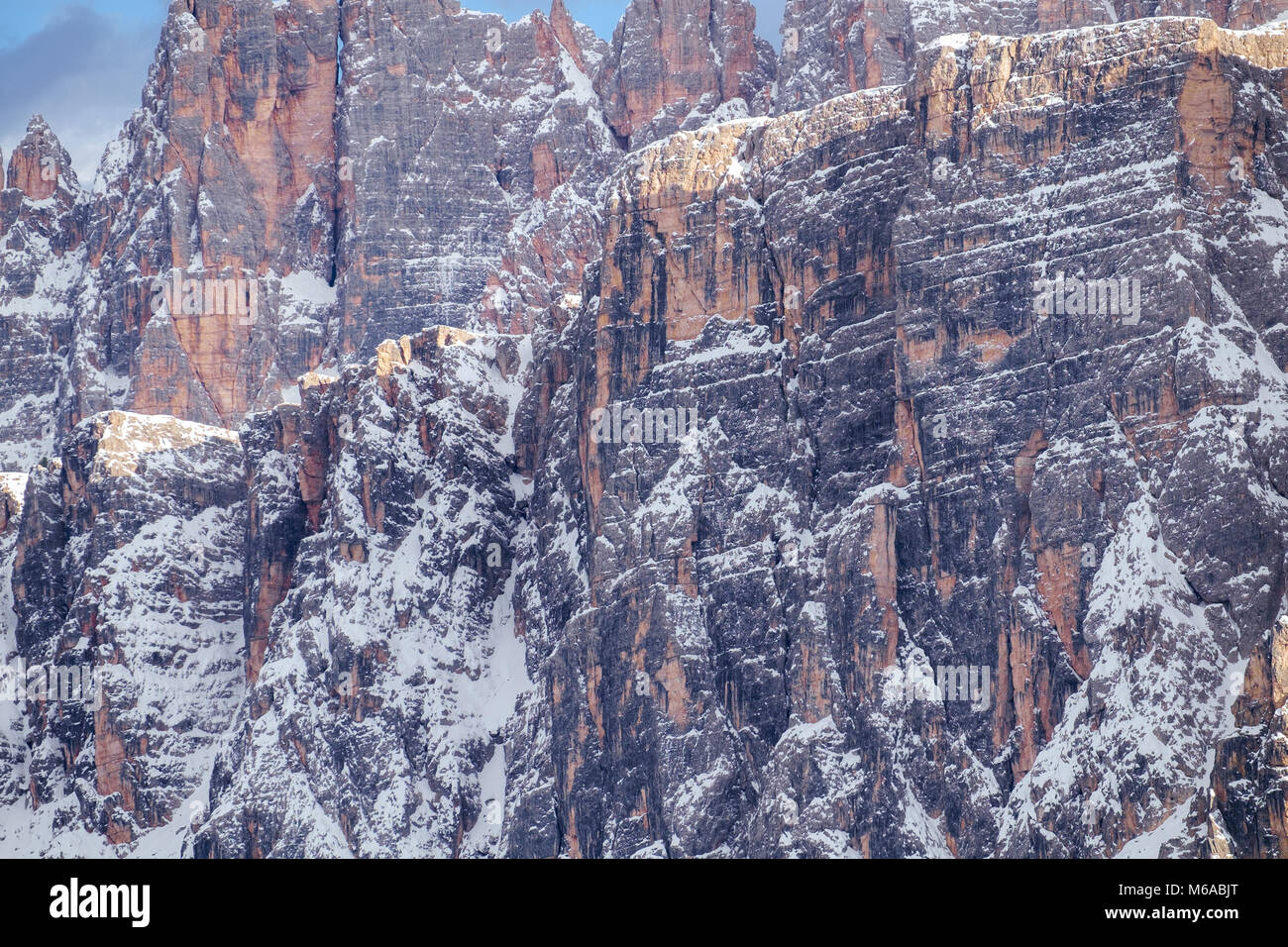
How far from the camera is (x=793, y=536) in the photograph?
155875 mm

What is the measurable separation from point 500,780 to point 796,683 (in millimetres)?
26694

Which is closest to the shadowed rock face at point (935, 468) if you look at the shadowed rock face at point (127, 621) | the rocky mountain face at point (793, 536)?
the rocky mountain face at point (793, 536)

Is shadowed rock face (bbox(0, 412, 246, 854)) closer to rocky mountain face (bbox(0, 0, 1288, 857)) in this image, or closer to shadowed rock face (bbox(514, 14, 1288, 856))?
rocky mountain face (bbox(0, 0, 1288, 857))

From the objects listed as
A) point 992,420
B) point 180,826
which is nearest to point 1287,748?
point 992,420

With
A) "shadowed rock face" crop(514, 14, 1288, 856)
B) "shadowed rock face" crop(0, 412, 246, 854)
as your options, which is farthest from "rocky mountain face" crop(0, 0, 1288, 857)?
"shadowed rock face" crop(0, 412, 246, 854)

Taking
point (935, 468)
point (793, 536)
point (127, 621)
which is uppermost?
point (935, 468)

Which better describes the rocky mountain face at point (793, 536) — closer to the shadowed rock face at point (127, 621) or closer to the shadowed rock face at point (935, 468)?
the shadowed rock face at point (935, 468)

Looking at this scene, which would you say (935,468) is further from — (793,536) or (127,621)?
(127,621)

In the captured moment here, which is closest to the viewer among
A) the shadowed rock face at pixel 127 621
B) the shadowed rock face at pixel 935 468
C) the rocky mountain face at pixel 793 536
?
the shadowed rock face at pixel 935 468

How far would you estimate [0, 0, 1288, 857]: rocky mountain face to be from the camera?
5472 inches

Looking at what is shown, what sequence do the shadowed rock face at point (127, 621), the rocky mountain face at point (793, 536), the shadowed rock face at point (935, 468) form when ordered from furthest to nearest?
the shadowed rock face at point (127, 621) → the rocky mountain face at point (793, 536) → the shadowed rock face at point (935, 468)

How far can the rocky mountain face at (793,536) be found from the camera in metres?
139

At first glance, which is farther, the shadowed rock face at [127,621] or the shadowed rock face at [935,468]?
the shadowed rock face at [127,621]

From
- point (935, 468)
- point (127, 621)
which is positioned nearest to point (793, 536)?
point (935, 468)
